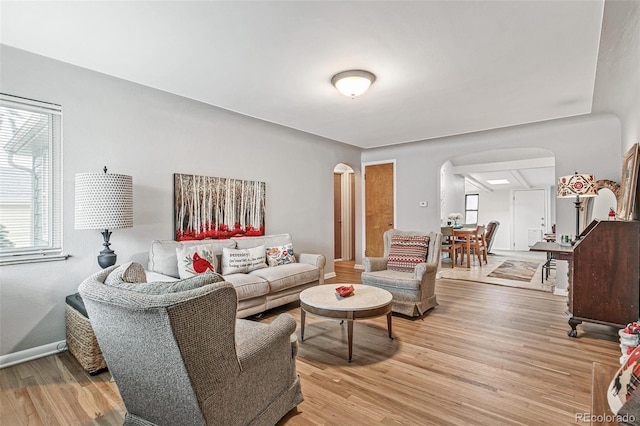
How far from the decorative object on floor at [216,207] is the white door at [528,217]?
9711 mm

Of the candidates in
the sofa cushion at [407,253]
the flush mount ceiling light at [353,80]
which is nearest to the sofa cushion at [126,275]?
the flush mount ceiling light at [353,80]

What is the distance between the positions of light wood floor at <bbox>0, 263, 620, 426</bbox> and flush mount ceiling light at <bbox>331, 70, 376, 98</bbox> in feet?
7.76

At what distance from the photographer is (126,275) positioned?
1.47m

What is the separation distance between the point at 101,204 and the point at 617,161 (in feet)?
19.7

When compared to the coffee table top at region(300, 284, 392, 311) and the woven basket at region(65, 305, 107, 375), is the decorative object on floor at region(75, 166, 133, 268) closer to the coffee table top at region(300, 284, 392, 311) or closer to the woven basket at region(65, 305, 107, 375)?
the woven basket at region(65, 305, 107, 375)

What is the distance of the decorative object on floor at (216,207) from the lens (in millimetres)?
3666

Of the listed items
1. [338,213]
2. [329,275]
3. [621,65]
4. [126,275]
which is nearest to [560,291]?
[621,65]

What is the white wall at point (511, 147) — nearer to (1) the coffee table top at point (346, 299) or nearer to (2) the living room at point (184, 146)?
(2) the living room at point (184, 146)

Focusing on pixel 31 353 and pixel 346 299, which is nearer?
pixel 31 353

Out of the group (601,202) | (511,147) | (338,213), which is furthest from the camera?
(338,213)

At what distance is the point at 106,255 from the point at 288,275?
1811 millimetres

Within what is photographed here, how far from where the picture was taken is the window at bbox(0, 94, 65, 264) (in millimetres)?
2555

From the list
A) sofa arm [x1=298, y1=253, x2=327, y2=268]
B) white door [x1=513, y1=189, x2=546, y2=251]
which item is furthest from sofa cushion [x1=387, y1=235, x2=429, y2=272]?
white door [x1=513, y1=189, x2=546, y2=251]

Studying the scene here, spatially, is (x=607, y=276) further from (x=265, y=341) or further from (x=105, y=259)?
(x=105, y=259)
